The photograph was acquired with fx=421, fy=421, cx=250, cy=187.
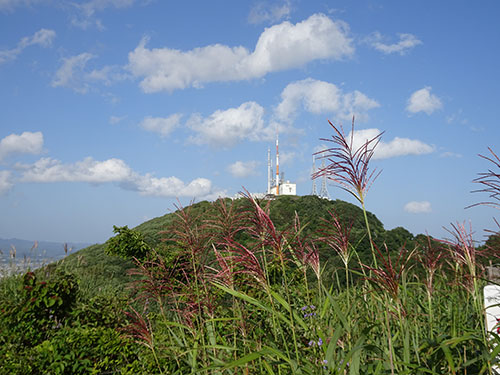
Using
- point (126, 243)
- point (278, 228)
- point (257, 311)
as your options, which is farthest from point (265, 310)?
point (126, 243)

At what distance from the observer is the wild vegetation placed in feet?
6.69

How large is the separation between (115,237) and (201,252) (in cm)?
683

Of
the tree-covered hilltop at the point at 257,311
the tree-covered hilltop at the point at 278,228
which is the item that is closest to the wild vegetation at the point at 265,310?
the tree-covered hilltop at the point at 257,311

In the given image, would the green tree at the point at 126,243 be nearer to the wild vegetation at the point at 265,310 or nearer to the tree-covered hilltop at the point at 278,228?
the wild vegetation at the point at 265,310

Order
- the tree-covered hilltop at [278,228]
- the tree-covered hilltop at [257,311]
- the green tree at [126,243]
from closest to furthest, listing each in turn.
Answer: the tree-covered hilltop at [257,311] → the green tree at [126,243] → the tree-covered hilltop at [278,228]

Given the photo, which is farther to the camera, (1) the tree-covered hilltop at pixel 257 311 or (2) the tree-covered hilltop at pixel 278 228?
(2) the tree-covered hilltop at pixel 278 228

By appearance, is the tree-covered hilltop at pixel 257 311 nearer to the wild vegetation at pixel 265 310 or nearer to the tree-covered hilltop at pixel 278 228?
the wild vegetation at pixel 265 310

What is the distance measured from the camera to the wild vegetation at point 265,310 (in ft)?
Result: 6.69

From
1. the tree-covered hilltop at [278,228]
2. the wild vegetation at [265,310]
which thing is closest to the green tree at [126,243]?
the wild vegetation at [265,310]

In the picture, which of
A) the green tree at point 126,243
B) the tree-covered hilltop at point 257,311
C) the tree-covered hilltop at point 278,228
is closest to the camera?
the tree-covered hilltop at point 257,311

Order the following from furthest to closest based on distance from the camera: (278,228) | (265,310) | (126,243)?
(126,243) < (278,228) < (265,310)

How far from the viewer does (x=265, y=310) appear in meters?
2.43

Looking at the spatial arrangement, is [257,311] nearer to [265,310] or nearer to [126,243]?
[265,310]

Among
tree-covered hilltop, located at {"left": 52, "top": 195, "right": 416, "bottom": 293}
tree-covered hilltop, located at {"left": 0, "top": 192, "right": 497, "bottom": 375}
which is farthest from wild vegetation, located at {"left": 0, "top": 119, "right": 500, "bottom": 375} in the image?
tree-covered hilltop, located at {"left": 52, "top": 195, "right": 416, "bottom": 293}
